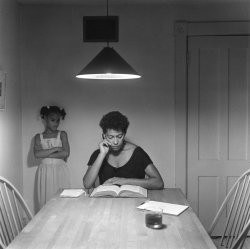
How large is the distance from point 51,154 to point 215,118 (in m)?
1.58

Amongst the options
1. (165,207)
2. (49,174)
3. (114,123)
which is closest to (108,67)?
(114,123)

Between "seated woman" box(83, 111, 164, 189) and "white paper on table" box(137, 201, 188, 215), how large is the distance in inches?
17.8

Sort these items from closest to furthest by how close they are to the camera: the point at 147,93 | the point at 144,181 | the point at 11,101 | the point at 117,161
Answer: the point at 144,181 → the point at 117,161 → the point at 11,101 → the point at 147,93

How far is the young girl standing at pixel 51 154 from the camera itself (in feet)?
12.1

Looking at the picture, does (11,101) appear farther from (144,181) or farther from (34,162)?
(144,181)

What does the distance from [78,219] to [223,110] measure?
216cm

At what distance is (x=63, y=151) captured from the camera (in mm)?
3723

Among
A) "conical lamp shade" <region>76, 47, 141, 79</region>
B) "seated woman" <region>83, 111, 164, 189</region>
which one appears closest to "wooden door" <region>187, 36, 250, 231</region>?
"seated woman" <region>83, 111, 164, 189</region>

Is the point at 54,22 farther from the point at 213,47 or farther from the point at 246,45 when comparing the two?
the point at 246,45

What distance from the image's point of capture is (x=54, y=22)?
3.76 metres

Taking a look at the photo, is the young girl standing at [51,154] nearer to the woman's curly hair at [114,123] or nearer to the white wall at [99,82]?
the white wall at [99,82]

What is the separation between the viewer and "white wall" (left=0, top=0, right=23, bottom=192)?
3.24m

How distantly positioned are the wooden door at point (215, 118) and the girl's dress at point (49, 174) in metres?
1.23

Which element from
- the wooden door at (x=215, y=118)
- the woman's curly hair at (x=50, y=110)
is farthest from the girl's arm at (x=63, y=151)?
the wooden door at (x=215, y=118)
